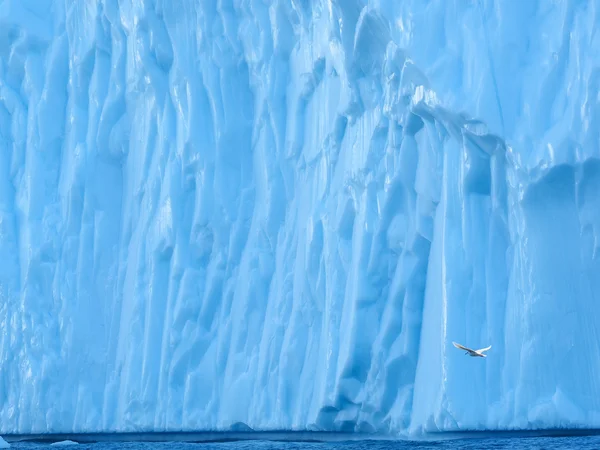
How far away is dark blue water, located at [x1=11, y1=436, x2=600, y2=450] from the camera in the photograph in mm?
9812

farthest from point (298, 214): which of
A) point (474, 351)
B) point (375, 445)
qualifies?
point (474, 351)

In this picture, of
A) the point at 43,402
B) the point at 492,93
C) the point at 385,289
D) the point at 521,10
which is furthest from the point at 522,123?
the point at 43,402

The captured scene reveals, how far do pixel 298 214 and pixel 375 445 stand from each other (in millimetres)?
2645

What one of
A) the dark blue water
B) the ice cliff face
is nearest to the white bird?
the ice cliff face

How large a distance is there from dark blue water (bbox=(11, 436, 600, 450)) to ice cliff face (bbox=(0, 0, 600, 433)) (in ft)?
0.62

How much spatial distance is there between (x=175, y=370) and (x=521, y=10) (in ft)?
17.1

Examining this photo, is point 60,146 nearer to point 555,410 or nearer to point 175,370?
point 175,370

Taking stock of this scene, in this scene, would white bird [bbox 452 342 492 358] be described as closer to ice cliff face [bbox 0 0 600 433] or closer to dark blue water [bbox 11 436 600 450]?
ice cliff face [bbox 0 0 600 433]

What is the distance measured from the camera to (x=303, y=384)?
11.7 meters

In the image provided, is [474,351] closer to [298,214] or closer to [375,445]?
[375,445]

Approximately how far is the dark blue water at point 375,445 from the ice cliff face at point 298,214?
0.19 metres

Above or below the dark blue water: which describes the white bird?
above

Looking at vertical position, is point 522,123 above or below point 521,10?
below

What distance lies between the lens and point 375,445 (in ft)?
35.4
